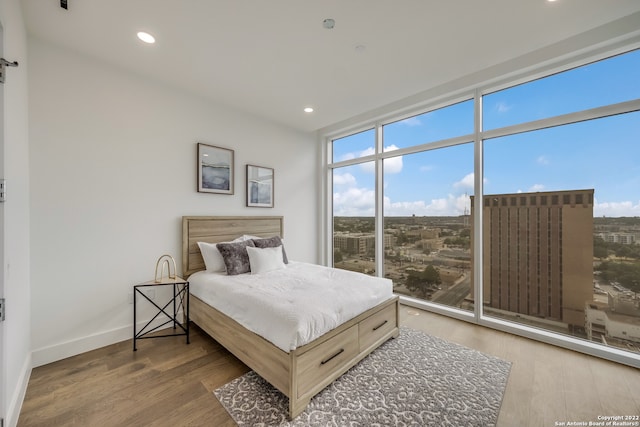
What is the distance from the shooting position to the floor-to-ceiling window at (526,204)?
2.31 metres

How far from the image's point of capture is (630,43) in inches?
86.1

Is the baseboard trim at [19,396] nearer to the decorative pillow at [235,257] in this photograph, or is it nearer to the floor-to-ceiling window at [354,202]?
the decorative pillow at [235,257]

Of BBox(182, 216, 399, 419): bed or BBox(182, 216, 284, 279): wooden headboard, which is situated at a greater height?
BBox(182, 216, 284, 279): wooden headboard

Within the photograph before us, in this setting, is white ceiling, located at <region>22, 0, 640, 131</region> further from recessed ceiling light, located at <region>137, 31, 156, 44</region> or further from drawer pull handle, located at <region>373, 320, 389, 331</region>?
drawer pull handle, located at <region>373, 320, 389, 331</region>

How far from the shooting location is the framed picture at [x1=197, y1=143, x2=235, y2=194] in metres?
3.21

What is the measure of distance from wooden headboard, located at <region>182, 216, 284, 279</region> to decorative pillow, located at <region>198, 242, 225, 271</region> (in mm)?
166

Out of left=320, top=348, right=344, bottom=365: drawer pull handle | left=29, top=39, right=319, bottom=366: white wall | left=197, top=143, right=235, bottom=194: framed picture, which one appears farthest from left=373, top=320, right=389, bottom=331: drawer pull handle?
left=197, top=143, right=235, bottom=194: framed picture

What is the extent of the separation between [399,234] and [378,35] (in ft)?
8.51

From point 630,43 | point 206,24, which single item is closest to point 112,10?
point 206,24

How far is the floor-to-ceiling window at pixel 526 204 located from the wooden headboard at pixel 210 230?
185 centimetres

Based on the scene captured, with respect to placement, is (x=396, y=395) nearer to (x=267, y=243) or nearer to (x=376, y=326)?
(x=376, y=326)

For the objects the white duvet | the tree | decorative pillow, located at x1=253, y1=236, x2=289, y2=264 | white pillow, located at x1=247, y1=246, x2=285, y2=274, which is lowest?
the tree

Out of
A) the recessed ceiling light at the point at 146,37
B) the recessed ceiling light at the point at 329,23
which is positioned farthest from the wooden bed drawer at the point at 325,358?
the recessed ceiling light at the point at 146,37

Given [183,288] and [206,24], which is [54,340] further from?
[206,24]
